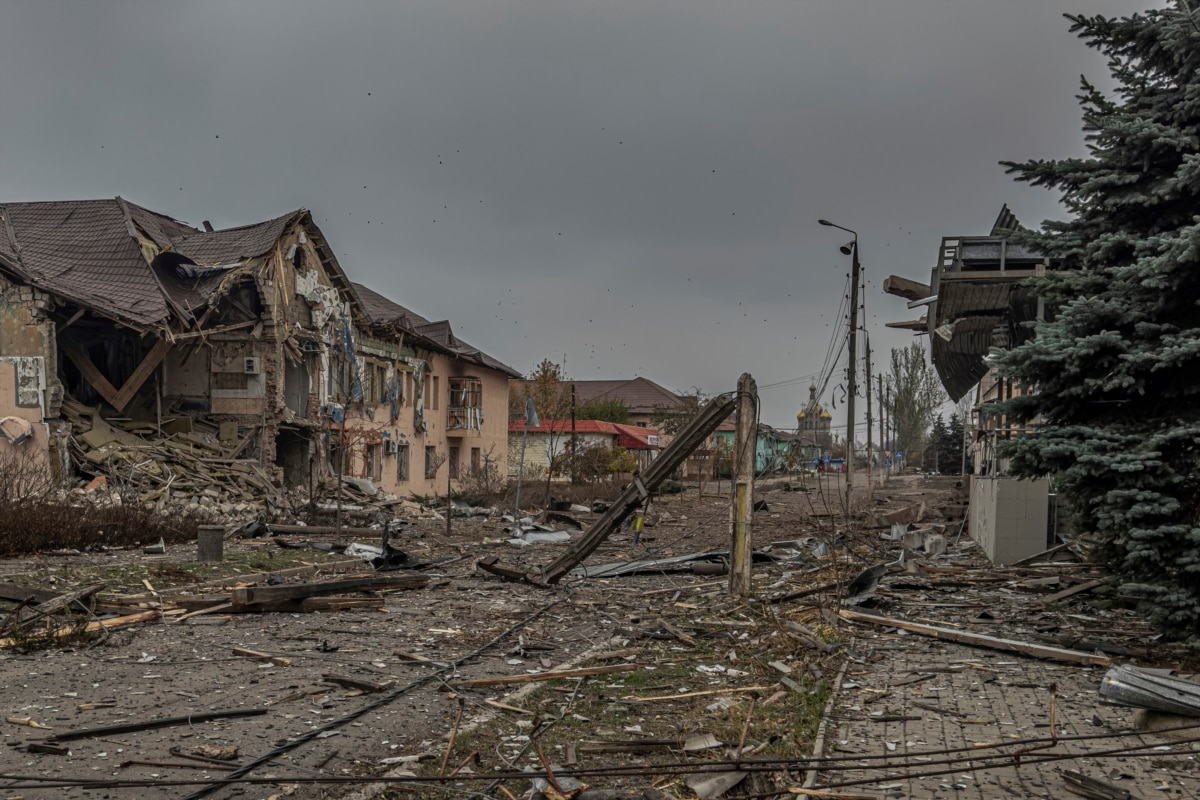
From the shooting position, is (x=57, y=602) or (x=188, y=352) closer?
(x=57, y=602)

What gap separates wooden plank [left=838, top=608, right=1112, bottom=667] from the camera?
8688mm

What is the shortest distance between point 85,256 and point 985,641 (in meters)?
29.8

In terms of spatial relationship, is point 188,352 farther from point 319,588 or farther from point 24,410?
point 319,588

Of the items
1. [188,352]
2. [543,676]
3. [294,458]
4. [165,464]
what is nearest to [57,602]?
[543,676]

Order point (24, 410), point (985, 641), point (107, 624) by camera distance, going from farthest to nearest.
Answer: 1. point (24, 410)
2. point (107, 624)
3. point (985, 641)

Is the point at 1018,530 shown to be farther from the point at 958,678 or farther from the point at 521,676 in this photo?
the point at 521,676

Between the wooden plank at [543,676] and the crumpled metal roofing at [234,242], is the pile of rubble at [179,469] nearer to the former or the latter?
the crumpled metal roofing at [234,242]

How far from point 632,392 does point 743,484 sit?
87.0 m

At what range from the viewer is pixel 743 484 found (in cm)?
1447

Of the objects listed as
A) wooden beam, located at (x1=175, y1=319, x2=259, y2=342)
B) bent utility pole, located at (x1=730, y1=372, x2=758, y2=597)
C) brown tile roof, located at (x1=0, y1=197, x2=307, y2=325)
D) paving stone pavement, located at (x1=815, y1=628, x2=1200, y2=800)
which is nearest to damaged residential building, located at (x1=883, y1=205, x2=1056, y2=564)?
bent utility pole, located at (x1=730, y1=372, x2=758, y2=597)

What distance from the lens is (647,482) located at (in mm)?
15016

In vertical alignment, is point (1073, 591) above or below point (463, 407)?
below

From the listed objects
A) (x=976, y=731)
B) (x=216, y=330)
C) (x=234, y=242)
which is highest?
(x=234, y=242)

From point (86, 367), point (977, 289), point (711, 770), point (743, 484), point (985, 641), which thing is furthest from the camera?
point (86, 367)
